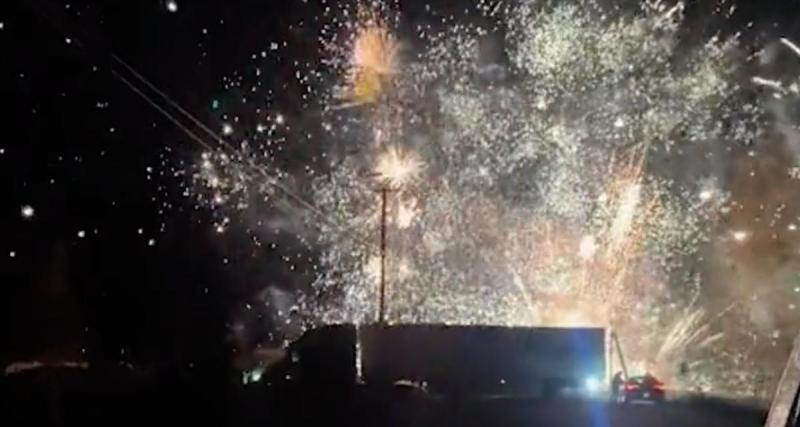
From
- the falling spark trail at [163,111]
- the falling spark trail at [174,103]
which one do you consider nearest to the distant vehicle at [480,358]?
the falling spark trail at [174,103]

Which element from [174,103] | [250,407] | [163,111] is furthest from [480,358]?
[250,407]

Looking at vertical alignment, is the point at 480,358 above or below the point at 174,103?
below

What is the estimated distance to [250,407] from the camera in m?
9.77

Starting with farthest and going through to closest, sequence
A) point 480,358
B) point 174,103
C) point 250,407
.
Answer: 1. point 174,103
2. point 480,358
3. point 250,407

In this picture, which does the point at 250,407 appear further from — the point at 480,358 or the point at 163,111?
the point at 163,111

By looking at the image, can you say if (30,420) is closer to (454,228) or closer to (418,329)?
(418,329)

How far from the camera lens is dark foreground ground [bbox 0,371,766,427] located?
945 centimetres

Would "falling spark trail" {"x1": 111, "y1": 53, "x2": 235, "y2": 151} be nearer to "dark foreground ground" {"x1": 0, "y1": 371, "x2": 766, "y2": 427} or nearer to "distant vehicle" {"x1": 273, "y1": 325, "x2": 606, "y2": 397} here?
"distant vehicle" {"x1": 273, "y1": 325, "x2": 606, "y2": 397}

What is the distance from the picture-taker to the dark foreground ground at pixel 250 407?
9445 millimetres

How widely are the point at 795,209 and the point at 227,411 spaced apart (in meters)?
41.5

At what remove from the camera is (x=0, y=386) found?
10.3m

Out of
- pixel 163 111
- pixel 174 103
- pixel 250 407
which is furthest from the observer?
pixel 163 111

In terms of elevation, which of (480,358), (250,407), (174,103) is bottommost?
(250,407)

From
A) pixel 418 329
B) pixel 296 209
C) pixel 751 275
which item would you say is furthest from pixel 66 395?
pixel 751 275
